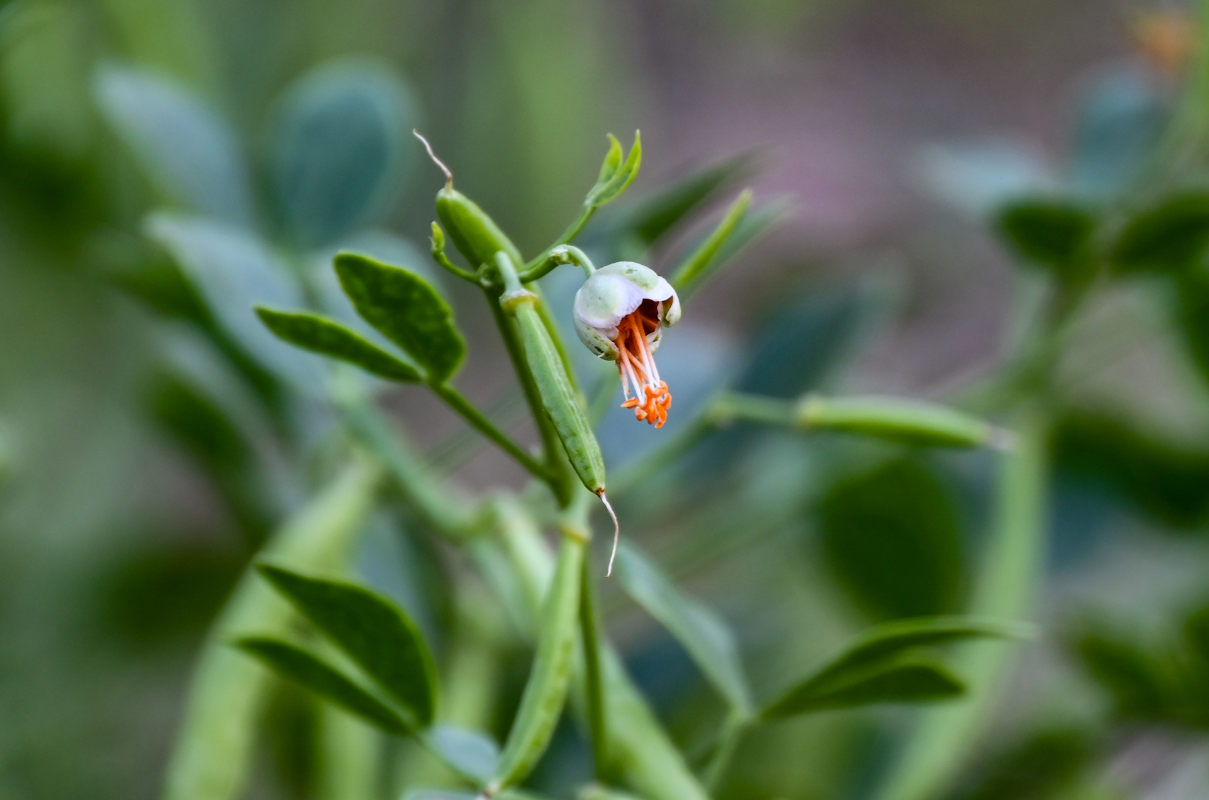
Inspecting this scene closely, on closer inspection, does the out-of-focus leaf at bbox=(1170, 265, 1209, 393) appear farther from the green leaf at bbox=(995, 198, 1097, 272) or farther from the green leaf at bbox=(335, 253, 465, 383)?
the green leaf at bbox=(335, 253, 465, 383)

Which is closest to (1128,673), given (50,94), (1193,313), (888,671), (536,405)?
(1193,313)

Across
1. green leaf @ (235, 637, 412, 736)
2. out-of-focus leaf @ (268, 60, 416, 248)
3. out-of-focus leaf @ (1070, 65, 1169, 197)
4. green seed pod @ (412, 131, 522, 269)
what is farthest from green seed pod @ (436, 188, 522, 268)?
out-of-focus leaf @ (1070, 65, 1169, 197)

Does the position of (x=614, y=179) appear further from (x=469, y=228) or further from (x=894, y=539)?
(x=894, y=539)

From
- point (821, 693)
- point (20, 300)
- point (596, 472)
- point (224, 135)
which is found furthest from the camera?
point (20, 300)

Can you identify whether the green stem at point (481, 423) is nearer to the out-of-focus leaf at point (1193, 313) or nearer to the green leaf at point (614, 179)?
the green leaf at point (614, 179)

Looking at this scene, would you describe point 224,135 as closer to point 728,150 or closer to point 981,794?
point 981,794

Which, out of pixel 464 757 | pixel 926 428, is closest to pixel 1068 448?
pixel 926 428
